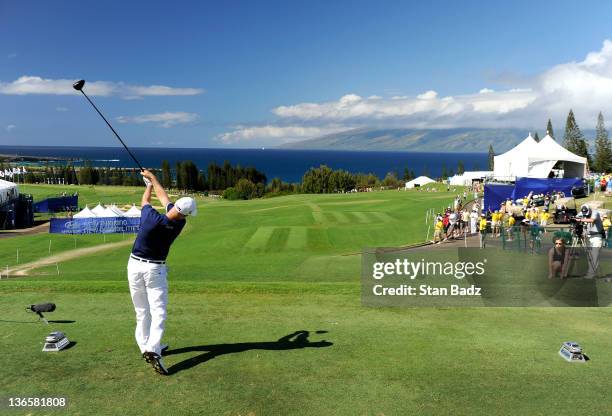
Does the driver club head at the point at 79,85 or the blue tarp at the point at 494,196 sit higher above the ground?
the driver club head at the point at 79,85

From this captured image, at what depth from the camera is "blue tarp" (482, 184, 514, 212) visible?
3697cm

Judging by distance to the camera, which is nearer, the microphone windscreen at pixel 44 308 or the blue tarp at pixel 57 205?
the microphone windscreen at pixel 44 308

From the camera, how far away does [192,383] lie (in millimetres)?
6496

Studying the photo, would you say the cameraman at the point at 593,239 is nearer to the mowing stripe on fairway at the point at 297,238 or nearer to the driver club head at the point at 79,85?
the driver club head at the point at 79,85

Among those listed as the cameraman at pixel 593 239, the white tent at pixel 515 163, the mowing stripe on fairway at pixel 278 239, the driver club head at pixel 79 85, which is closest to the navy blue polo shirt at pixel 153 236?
the driver club head at pixel 79 85

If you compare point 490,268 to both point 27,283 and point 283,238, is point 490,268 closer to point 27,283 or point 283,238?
point 27,283

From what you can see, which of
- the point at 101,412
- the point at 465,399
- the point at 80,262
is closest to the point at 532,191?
the point at 80,262

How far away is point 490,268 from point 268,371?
692 centimetres

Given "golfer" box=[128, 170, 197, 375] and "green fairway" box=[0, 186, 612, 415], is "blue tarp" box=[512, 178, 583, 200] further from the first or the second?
"golfer" box=[128, 170, 197, 375]

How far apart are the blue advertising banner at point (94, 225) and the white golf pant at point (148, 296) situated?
45.4 metres

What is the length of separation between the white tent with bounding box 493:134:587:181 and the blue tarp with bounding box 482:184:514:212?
2207cm

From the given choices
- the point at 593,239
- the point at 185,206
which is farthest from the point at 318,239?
the point at 185,206

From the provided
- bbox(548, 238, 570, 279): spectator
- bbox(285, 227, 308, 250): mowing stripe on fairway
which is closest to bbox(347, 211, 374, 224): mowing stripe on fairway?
bbox(285, 227, 308, 250): mowing stripe on fairway

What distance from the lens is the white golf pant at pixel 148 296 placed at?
7.23 metres
